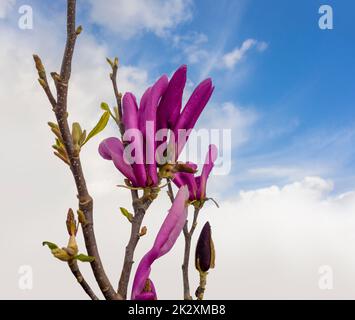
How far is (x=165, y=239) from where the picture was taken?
0.76 metres

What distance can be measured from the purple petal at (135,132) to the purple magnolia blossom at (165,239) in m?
0.08

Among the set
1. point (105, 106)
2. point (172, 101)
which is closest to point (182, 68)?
point (172, 101)

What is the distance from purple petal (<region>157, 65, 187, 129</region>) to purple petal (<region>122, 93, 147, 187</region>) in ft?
0.14

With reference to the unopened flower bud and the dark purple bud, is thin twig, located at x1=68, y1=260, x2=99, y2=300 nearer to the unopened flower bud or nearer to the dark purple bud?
the unopened flower bud

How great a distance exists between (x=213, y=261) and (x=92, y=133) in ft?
1.18

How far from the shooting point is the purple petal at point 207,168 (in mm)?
1026

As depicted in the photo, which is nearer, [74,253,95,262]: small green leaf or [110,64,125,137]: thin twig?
[74,253,95,262]: small green leaf

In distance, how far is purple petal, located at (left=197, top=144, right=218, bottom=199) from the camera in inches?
40.4

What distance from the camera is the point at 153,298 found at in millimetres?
805

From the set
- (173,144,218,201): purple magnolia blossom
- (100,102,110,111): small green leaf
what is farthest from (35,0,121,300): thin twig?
(173,144,218,201): purple magnolia blossom

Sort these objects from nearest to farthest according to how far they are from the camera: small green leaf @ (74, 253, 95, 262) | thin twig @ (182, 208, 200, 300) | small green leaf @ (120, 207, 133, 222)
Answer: small green leaf @ (74, 253, 95, 262) → small green leaf @ (120, 207, 133, 222) → thin twig @ (182, 208, 200, 300)
